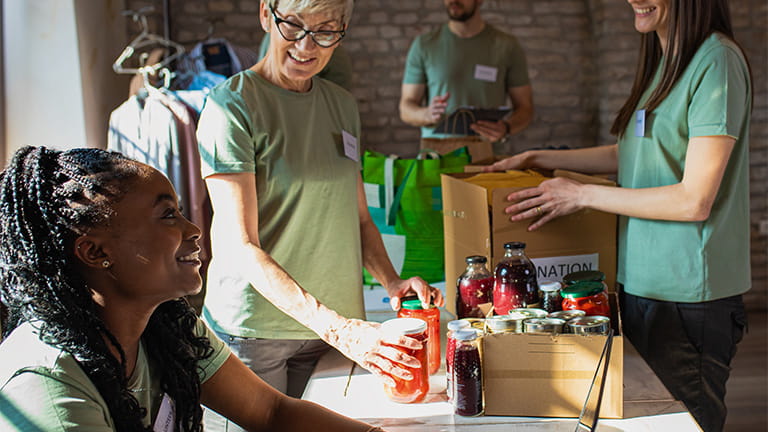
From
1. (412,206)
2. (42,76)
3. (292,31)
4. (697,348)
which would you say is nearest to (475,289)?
(697,348)

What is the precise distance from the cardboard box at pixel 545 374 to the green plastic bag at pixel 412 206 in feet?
3.99

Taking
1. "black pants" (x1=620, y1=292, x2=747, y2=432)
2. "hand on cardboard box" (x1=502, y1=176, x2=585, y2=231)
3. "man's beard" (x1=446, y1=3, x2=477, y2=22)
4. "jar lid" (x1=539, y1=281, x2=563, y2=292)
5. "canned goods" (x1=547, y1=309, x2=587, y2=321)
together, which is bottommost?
"black pants" (x1=620, y1=292, x2=747, y2=432)

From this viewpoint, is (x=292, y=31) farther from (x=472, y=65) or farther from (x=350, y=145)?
(x=472, y=65)

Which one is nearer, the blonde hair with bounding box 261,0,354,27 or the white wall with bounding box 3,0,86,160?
the blonde hair with bounding box 261,0,354,27

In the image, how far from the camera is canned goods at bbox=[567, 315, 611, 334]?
4.18ft

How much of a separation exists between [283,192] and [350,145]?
0.25 metres

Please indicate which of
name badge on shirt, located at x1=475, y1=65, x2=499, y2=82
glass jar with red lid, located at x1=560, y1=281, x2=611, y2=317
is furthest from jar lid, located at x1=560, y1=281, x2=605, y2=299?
name badge on shirt, located at x1=475, y1=65, x2=499, y2=82

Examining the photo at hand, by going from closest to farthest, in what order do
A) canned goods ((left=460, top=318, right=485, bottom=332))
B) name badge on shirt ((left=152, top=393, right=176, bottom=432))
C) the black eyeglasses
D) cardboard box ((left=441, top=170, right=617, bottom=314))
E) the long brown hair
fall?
name badge on shirt ((left=152, top=393, right=176, bottom=432)) < canned goods ((left=460, top=318, right=485, bottom=332)) < the black eyeglasses < the long brown hair < cardboard box ((left=441, top=170, right=617, bottom=314))

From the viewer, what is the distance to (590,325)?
128cm

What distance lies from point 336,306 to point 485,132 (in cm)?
180

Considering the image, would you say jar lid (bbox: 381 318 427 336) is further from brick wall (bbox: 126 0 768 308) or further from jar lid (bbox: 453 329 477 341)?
brick wall (bbox: 126 0 768 308)

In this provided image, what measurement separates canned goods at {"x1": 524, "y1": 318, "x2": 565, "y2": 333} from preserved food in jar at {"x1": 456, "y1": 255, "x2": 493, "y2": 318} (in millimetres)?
333

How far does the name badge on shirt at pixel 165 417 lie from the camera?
1.16 m

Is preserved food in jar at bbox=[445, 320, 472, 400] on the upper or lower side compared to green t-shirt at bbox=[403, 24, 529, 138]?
lower
